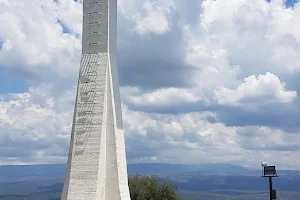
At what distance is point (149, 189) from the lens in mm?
55625

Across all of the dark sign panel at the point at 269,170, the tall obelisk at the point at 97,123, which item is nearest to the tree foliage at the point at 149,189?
the tall obelisk at the point at 97,123

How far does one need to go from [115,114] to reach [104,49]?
5.32 metres

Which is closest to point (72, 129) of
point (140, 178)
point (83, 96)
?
point (83, 96)

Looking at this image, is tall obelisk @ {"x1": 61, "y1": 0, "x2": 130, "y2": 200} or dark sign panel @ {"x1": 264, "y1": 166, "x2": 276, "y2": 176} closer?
tall obelisk @ {"x1": 61, "y1": 0, "x2": 130, "y2": 200}

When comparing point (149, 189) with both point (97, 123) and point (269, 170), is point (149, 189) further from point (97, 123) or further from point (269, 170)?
point (97, 123)

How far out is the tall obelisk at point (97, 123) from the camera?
120 ft

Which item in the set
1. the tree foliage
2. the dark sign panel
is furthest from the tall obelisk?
the tree foliage

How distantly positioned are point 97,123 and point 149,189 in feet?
68.6

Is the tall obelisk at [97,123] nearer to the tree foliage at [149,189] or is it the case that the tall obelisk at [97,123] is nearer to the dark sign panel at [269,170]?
the dark sign panel at [269,170]

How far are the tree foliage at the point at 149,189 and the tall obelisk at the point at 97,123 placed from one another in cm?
1664

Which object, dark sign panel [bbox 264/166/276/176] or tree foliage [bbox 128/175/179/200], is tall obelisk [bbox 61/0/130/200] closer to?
dark sign panel [bbox 264/166/276/176]

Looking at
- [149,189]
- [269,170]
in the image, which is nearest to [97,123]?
[269,170]

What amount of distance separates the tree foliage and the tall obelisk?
54.6 ft

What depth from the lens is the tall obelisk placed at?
36469mm
